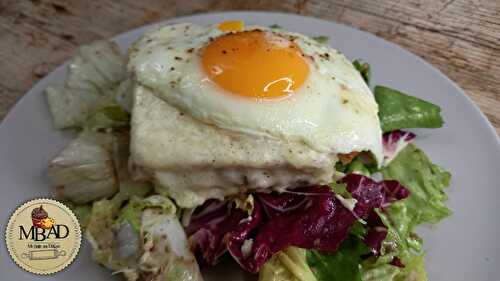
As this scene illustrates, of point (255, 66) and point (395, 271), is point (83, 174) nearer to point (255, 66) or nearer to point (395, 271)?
point (255, 66)

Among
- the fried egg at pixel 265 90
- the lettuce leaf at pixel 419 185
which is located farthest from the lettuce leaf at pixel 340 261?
the fried egg at pixel 265 90

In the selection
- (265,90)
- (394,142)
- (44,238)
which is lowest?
(44,238)

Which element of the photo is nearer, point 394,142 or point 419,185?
point 419,185

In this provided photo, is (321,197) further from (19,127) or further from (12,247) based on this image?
(19,127)

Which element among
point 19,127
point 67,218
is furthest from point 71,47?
point 67,218

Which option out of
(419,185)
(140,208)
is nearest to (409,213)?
(419,185)

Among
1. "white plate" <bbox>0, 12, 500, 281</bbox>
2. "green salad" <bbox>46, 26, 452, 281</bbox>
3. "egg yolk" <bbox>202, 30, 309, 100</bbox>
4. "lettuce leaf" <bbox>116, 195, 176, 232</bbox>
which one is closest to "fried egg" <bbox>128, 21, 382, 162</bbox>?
"egg yolk" <bbox>202, 30, 309, 100</bbox>

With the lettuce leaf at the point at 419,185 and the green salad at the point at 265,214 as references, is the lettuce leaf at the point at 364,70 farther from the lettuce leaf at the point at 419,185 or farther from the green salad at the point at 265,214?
the lettuce leaf at the point at 419,185

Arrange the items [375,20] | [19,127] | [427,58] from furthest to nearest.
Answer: [375,20]
[427,58]
[19,127]
